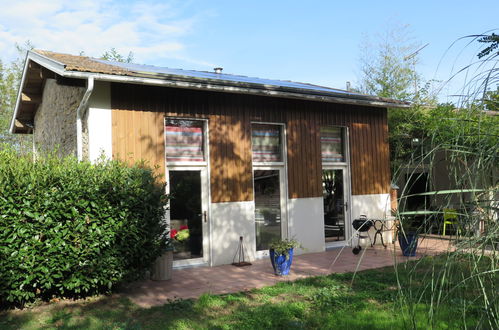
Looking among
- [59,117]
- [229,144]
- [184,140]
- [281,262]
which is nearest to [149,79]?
[184,140]

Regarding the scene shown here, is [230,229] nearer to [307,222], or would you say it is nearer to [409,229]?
[307,222]

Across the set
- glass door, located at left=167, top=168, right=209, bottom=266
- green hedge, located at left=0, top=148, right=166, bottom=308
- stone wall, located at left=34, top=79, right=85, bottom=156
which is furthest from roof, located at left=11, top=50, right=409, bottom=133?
glass door, located at left=167, top=168, right=209, bottom=266

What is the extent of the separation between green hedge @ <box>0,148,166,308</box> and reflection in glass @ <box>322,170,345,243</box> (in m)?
5.03

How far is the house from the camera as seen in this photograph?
7629 mm

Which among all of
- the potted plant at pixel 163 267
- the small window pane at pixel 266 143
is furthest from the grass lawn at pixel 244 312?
the small window pane at pixel 266 143

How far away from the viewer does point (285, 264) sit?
721cm

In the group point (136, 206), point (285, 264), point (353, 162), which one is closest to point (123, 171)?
point (136, 206)

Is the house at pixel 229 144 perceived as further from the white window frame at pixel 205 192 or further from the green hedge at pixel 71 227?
the green hedge at pixel 71 227

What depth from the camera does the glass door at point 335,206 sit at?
406 inches

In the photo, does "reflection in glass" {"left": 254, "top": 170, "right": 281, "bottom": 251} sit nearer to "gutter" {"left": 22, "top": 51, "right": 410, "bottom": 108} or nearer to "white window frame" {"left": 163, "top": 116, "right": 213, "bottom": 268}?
"white window frame" {"left": 163, "top": 116, "right": 213, "bottom": 268}

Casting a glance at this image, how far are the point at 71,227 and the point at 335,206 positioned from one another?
21.7 ft

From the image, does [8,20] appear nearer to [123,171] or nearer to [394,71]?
[394,71]

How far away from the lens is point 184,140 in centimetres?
835

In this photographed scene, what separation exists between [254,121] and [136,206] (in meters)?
3.69
